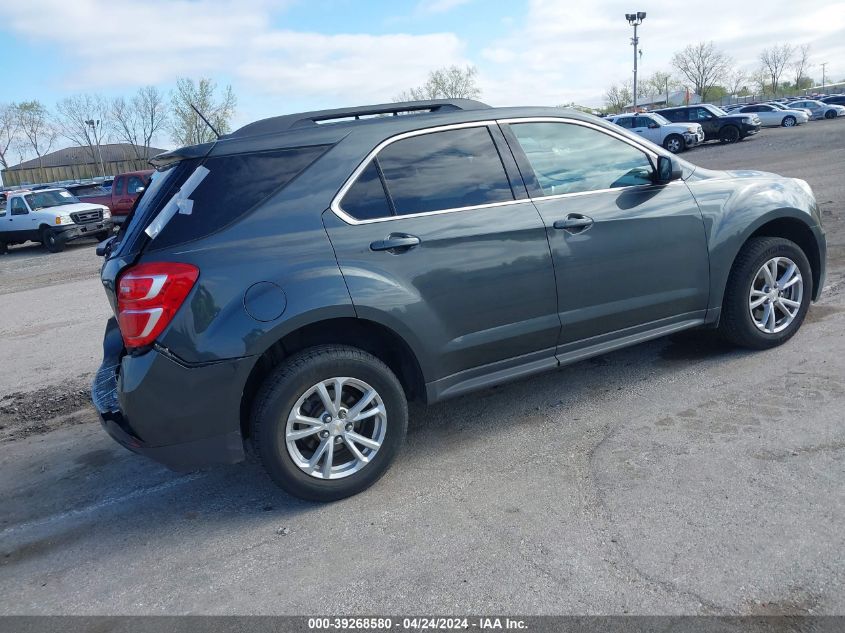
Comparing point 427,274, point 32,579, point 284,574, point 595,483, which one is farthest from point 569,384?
point 32,579

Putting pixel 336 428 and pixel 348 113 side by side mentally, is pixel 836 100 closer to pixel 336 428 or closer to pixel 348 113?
pixel 348 113

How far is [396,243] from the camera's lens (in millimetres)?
3609

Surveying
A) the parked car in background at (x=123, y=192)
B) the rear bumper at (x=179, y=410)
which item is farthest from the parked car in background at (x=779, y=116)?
the rear bumper at (x=179, y=410)

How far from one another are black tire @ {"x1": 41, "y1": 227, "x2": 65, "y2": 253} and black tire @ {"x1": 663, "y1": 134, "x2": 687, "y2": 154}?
23328 mm

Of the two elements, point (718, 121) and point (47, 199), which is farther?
point (718, 121)

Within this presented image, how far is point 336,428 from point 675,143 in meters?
29.9

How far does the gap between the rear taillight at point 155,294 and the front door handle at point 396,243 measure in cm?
89

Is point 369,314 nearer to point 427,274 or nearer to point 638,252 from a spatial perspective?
point 427,274

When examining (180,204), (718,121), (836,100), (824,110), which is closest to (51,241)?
(180,204)

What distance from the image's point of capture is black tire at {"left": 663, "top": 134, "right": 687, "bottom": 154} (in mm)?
29766

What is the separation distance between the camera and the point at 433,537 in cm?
324

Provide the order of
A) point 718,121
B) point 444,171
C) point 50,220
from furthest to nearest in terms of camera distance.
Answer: point 718,121
point 50,220
point 444,171

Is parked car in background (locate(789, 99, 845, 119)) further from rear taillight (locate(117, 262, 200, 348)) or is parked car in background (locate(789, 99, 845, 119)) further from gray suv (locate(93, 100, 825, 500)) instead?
rear taillight (locate(117, 262, 200, 348))

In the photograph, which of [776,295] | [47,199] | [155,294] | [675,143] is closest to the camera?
[155,294]
